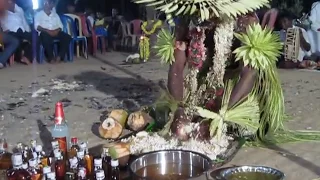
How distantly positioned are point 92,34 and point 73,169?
7886 mm

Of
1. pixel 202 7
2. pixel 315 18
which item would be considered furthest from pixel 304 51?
pixel 202 7

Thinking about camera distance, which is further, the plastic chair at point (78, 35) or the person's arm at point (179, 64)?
the plastic chair at point (78, 35)

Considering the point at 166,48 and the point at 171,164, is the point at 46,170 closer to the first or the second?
the point at 171,164

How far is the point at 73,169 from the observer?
299 cm

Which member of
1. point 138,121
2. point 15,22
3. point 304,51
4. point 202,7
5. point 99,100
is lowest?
point 99,100

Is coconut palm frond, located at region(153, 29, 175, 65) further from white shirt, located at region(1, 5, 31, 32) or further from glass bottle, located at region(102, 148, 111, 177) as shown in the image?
white shirt, located at region(1, 5, 31, 32)

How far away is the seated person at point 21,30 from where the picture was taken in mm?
9086

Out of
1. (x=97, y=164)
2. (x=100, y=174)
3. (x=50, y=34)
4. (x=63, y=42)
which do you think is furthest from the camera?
(x=63, y=42)

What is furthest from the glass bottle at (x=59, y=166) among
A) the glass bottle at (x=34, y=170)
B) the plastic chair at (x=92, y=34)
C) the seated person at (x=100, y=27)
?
the seated person at (x=100, y=27)

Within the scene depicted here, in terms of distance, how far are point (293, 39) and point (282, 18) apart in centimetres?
96

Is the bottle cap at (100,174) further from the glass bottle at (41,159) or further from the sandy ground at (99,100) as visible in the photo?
the sandy ground at (99,100)

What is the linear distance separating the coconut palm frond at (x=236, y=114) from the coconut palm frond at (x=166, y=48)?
17.5 inches

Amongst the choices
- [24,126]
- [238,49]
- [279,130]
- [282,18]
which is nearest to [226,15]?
[238,49]

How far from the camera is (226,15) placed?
3.62 meters
